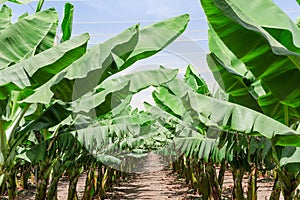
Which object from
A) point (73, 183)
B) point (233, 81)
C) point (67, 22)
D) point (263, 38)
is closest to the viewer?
point (263, 38)

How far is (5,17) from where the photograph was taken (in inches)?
189

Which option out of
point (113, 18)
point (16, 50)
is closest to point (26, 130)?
point (16, 50)

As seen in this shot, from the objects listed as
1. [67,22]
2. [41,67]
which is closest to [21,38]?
[41,67]

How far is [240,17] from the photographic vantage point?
2.65 m

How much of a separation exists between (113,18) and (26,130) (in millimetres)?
9371

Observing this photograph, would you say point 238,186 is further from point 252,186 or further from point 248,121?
point 248,121

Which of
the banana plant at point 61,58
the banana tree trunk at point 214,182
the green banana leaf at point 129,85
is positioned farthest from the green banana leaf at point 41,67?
the banana tree trunk at point 214,182

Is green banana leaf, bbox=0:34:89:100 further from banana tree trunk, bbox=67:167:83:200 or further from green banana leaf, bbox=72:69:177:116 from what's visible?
banana tree trunk, bbox=67:167:83:200

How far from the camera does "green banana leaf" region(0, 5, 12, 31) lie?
15.2 feet

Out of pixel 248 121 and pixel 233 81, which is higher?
pixel 233 81

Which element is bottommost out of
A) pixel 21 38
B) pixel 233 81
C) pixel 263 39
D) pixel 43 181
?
pixel 43 181

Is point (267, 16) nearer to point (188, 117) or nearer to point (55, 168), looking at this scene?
point (55, 168)

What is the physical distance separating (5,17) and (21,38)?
1.27m

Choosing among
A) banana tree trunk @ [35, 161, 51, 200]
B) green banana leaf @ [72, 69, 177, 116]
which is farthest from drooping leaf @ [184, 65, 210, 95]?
banana tree trunk @ [35, 161, 51, 200]
